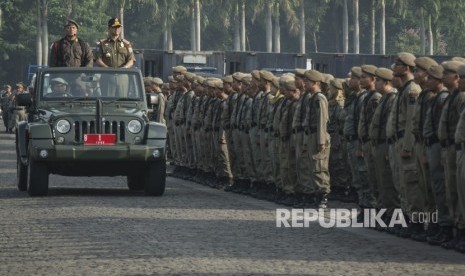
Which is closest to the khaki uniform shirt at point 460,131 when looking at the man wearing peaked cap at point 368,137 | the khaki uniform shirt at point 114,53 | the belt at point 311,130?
the man wearing peaked cap at point 368,137

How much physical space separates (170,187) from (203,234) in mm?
9949

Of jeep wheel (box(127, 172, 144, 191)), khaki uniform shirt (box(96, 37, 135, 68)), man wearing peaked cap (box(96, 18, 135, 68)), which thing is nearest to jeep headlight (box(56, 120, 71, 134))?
jeep wheel (box(127, 172, 144, 191))

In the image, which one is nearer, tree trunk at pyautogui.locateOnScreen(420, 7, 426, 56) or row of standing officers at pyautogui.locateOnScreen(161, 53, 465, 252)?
row of standing officers at pyautogui.locateOnScreen(161, 53, 465, 252)

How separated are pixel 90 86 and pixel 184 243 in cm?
950

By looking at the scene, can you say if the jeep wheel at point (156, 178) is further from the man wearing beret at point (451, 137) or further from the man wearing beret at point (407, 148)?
the man wearing beret at point (451, 137)

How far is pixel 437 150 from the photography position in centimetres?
1714

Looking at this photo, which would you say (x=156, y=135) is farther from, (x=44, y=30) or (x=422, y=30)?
(x=422, y=30)

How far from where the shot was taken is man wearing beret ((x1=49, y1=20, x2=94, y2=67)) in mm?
26781

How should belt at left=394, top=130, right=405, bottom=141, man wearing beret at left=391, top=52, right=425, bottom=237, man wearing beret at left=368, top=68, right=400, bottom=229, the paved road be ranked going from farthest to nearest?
man wearing beret at left=368, top=68, right=400, bottom=229 → belt at left=394, top=130, right=405, bottom=141 → man wearing beret at left=391, top=52, right=425, bottom=237 → the paved road

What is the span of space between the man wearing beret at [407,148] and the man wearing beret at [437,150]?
0.59m

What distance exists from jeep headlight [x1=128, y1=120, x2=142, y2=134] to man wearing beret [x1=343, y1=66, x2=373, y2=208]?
398cm

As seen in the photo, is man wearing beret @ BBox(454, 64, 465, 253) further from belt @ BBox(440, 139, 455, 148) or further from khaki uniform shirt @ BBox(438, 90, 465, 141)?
belt @ BBox(440, 139, 455, 148)

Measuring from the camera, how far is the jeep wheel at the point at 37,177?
24453 mm

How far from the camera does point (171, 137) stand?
112 ft
